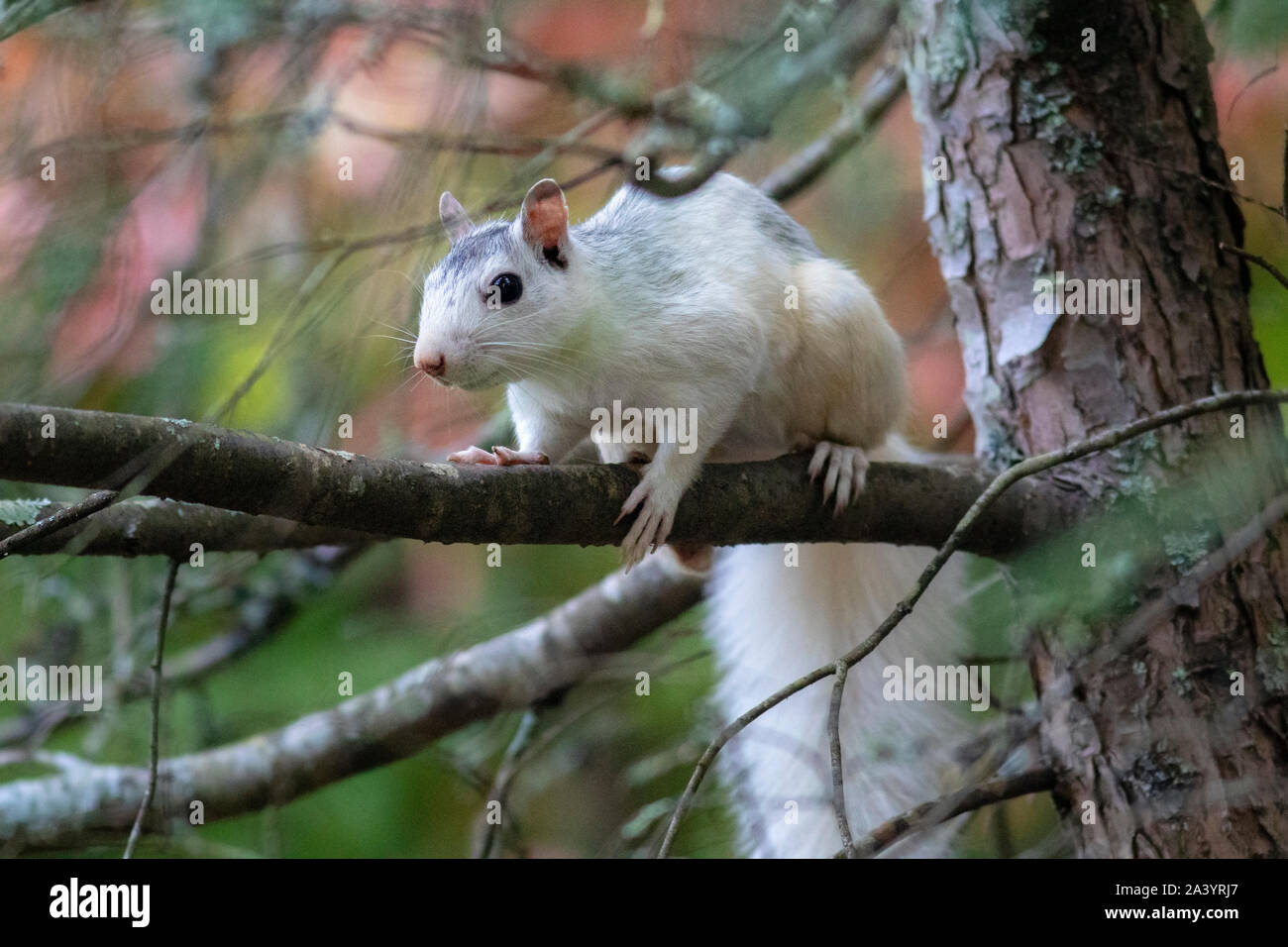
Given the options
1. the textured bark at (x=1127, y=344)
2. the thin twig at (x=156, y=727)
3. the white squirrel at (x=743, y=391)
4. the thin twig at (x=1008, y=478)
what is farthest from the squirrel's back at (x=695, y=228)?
the thin twig at (x=156, y=727)

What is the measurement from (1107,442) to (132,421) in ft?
4.68

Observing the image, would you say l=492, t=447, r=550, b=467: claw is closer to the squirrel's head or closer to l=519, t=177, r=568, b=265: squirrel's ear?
the squirrel's head

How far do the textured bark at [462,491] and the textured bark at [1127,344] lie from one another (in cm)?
27

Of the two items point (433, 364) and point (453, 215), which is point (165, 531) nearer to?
point (433, 364)

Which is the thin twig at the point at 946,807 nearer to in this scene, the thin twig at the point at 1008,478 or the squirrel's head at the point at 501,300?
the thin twig at the point at 1008,478

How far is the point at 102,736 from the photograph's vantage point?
279cm

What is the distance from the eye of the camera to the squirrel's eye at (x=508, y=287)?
2.40m

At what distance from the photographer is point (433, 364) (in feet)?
7.27

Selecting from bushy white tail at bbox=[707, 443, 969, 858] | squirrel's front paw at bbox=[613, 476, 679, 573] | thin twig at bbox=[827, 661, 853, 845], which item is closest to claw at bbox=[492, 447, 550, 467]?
squirrel's front paw at bbox=[613, 476, 679, 573]

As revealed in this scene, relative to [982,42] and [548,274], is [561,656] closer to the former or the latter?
[548,274]

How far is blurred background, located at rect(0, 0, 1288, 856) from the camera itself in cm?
140

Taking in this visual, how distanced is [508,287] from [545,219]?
184 millimetres
